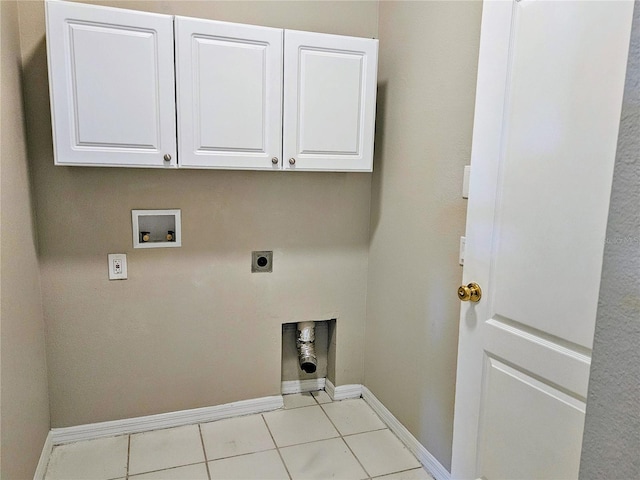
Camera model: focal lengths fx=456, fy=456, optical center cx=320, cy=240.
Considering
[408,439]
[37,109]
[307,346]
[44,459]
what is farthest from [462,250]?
[44,459]

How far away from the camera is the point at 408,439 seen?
2256 millimetres

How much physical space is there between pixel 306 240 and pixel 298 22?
3.61ft

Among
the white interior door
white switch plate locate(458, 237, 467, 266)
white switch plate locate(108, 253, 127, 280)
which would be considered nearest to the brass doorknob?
the white interior door

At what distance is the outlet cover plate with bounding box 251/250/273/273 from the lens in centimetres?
240

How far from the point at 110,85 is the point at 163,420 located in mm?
1646

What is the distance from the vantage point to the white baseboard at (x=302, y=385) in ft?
8.90

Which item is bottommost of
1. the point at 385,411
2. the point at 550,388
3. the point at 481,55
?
the point at 385,411

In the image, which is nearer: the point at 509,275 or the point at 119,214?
the point at 509,275

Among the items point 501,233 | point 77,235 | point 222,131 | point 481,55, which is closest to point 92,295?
point 77,235

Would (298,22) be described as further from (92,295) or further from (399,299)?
(92,295)

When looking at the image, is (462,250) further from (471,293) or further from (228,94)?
(228,94)

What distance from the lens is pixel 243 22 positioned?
2.17 m

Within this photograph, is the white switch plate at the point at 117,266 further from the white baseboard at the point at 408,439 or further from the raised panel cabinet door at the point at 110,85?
the white baseboard at the point at 408,439

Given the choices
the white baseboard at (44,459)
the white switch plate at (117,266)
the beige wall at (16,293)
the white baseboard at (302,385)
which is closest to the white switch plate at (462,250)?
the white baseboard at (302,385)
